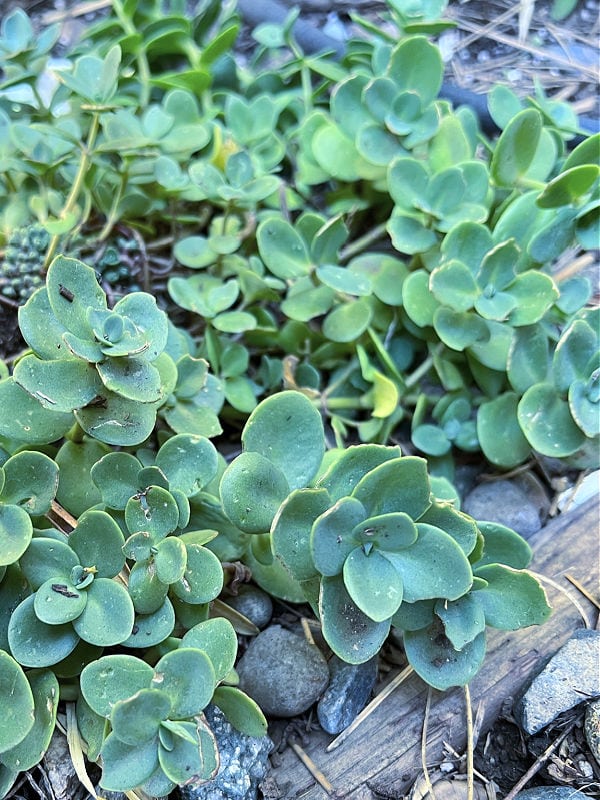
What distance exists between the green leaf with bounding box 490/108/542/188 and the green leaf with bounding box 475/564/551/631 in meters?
0.81

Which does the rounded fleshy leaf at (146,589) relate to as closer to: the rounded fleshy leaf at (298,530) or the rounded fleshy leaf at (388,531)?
the rounded fleshy leaf at (298,530)

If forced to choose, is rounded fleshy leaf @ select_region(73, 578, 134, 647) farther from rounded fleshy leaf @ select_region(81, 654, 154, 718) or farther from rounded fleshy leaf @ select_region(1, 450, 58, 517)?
rounded fleshy leaf @ select_region(1, 450, 58, 517)

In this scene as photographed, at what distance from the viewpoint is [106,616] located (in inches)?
37.2

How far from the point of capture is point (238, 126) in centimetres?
161

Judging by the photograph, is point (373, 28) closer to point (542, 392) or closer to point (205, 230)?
point (205, 230)

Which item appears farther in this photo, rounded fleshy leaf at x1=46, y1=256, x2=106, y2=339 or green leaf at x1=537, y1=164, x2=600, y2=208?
green leaf at x1=537, y1=164, x2=600, y2=208

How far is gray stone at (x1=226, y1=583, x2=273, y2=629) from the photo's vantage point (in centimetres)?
120

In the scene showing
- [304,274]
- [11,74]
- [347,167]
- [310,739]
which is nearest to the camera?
[310,739]

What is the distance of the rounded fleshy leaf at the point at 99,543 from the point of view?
0.98m

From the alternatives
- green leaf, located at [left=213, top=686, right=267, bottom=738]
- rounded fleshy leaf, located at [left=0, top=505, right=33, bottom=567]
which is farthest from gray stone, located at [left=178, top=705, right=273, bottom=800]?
rounded fleshy leaf, located at [left=0, top=505, right=33, bottom=567]

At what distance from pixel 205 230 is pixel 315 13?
950 mm

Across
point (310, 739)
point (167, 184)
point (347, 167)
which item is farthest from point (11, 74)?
point (310, 739)

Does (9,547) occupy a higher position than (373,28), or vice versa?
(373,28)

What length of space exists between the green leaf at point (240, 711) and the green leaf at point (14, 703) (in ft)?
0.80
